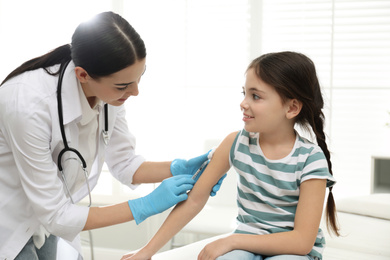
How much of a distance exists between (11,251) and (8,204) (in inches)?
5.5

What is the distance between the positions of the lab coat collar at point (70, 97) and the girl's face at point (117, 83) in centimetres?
4

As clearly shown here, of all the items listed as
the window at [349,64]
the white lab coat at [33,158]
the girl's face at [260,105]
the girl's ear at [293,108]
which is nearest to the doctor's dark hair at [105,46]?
the white lab coat at [33,158]

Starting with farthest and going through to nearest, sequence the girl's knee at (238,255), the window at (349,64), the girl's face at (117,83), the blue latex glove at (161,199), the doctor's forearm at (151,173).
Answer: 1. the window at (349,64)
2. the doctor's forearm at (151,173)
3. the blue latex glove at (161,199)
4. the girl's face at (117,83)
5. the girl's knee at (238,255)

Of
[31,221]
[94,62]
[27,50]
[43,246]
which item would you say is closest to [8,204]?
[31,221]

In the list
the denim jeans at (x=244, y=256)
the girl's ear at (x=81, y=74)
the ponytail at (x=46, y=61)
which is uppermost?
the ponytail at (x=46, y=61)

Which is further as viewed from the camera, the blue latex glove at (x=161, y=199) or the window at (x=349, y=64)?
A: the window at (x=349, y=64)

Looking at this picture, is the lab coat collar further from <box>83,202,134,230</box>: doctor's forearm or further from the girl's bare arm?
the girl's bare arm

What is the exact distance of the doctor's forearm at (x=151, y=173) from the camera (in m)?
1.83

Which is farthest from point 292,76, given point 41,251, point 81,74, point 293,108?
point 41,251

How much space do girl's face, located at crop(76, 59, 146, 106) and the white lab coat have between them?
0.23 ft

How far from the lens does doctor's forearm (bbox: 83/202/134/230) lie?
151 centimetres

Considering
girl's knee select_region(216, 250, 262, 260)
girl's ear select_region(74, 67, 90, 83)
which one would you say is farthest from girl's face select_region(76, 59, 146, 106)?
girl's knee select_region(216, 250, 262, 260)

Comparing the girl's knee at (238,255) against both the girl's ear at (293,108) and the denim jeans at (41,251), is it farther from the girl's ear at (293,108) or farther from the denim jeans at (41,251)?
the denim jeans at (41,251)

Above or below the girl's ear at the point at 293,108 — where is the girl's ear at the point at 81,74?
above
